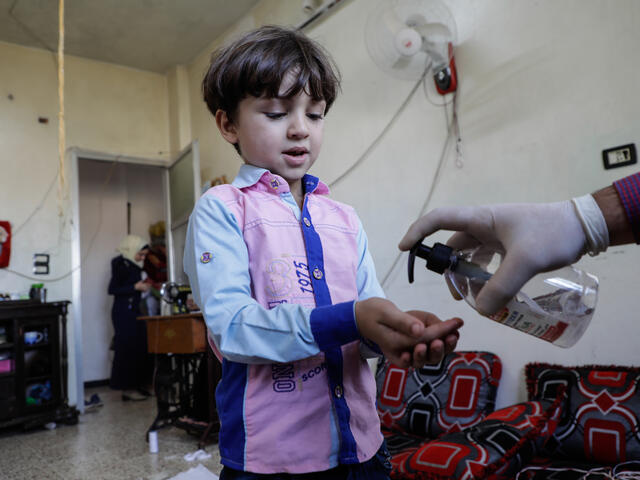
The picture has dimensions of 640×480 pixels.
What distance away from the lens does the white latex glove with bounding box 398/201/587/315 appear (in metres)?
0.61

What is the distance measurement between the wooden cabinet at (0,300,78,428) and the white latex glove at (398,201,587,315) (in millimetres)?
3936

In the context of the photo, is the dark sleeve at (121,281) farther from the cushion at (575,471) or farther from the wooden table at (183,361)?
the cushion at (575,471)

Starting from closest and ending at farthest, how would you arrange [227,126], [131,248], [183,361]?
[227,126] < [183,361] < [131,248]

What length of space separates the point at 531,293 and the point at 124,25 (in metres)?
4.60

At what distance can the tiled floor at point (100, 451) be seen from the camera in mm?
2604

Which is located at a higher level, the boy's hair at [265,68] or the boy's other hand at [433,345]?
the boy's hair at [265,68]

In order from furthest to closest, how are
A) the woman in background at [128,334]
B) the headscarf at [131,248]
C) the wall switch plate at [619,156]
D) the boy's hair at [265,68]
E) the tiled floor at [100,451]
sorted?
the headscarf at [131,248]
the woman in background at [128,334]
the tiled floor at [100,451]
the wall switch plate at [619,156]
the boy's hair at [265,68]

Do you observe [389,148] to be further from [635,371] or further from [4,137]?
[4,137]

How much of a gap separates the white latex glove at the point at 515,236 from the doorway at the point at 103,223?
5471 millimetres

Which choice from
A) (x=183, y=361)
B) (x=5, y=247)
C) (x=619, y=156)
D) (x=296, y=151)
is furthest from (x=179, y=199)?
(x=296, y=151)

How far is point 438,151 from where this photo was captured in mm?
2549

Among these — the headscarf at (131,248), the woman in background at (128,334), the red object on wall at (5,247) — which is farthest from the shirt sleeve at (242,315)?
the headscarf at (131,248)

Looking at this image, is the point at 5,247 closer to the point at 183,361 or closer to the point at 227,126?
the point at 183,361

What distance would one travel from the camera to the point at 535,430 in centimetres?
168
